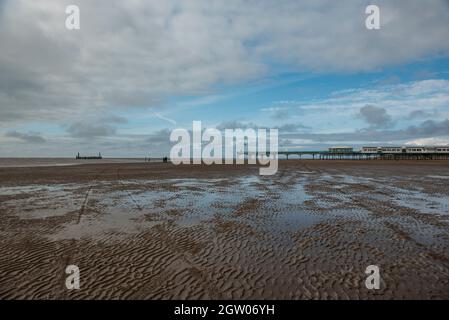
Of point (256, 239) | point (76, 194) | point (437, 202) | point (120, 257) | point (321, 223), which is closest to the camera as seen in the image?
point (120, 257)

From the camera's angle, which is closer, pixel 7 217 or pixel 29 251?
pixel 29 251

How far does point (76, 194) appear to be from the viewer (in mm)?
17062

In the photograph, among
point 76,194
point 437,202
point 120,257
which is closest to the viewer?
point 120,257

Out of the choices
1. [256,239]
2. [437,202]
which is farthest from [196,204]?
[437,202]

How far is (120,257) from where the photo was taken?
6.71 meters

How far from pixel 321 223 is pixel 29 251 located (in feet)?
32.3

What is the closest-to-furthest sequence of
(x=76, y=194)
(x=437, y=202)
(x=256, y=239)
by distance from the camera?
(x=256, y=239) → (x=437, y=202) → (x=76, y=194)

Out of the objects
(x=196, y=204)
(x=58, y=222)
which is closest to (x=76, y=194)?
(x=58, y=222)

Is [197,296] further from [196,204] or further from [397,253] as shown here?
[196,204]

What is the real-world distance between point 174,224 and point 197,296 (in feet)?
17.5

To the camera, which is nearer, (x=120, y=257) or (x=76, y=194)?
(x=120, y=257)
